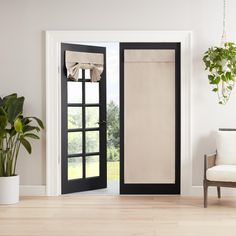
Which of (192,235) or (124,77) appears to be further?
(124,77)

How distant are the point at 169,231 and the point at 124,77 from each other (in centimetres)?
245

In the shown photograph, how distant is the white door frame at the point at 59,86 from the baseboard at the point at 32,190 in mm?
65

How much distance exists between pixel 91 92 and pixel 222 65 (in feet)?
5.82

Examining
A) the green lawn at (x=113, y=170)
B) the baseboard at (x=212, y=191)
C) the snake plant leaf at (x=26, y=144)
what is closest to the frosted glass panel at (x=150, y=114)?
the baseboard at (x=212, y=191)

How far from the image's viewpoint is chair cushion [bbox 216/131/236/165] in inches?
244

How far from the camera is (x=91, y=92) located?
693 cm

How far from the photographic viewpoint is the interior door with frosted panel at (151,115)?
6562 millimetres

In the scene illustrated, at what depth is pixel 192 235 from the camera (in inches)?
180

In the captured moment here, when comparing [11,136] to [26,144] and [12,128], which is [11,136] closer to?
→ [12,128]
